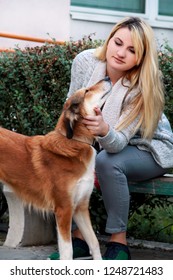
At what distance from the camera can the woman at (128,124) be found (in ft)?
18.8

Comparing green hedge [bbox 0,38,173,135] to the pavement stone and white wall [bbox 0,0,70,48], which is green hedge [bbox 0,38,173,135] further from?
white wall [bbox 0,0,70,48]

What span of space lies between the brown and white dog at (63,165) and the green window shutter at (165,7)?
15.0 feet

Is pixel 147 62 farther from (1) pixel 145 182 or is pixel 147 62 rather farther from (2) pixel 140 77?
(1) pixel 145 182

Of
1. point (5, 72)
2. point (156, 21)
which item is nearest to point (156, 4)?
point (156, 21)

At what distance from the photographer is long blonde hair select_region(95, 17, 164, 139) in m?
5.80

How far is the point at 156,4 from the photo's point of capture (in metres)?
10.0

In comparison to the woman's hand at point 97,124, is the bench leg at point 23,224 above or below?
below

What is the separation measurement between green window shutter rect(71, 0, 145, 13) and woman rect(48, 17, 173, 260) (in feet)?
11.9

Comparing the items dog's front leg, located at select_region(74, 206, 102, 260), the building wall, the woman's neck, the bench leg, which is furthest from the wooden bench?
the building wall

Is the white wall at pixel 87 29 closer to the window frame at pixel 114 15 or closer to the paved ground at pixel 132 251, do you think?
the window frame at pixel 114 15

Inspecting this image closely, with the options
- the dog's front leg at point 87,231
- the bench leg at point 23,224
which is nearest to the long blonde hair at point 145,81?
the dog's front leg at point 87,231

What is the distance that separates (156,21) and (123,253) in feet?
15.8

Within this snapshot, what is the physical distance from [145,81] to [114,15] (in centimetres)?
404
